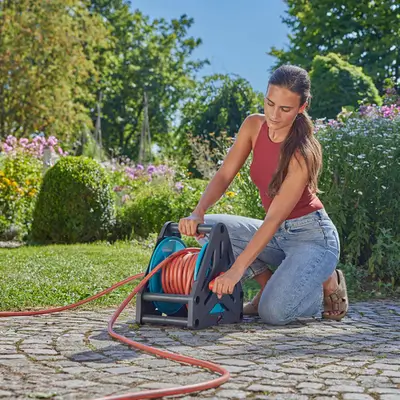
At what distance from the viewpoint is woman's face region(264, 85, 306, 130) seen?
411cm

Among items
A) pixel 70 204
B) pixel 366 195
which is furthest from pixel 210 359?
pixel 70 204

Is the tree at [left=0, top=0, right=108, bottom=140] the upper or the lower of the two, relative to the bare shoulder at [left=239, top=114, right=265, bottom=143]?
upper

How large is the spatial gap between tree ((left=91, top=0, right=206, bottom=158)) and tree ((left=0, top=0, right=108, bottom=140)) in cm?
854

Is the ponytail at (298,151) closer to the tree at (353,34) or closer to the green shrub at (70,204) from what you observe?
the green shrub at (70,204)

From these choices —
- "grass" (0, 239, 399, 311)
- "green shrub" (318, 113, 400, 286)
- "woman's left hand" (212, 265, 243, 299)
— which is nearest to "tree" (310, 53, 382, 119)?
"grass" (0, 239, 399, 311)

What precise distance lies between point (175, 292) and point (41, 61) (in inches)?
755

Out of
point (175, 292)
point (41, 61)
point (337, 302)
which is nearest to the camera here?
point (175, 292)

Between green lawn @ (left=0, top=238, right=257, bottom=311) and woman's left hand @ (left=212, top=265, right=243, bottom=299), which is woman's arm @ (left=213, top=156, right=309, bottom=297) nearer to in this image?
woman's left hand @ (left=212, top=265, right=243, bottom=299)

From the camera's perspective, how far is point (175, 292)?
4.18 meters

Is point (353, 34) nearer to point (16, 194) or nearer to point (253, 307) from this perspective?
point (16, 194)

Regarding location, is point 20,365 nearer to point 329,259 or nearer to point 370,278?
point 329,259

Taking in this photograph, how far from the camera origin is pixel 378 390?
2.88m

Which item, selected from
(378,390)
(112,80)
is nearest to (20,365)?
(378,390)

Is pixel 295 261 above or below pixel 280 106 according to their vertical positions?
below
